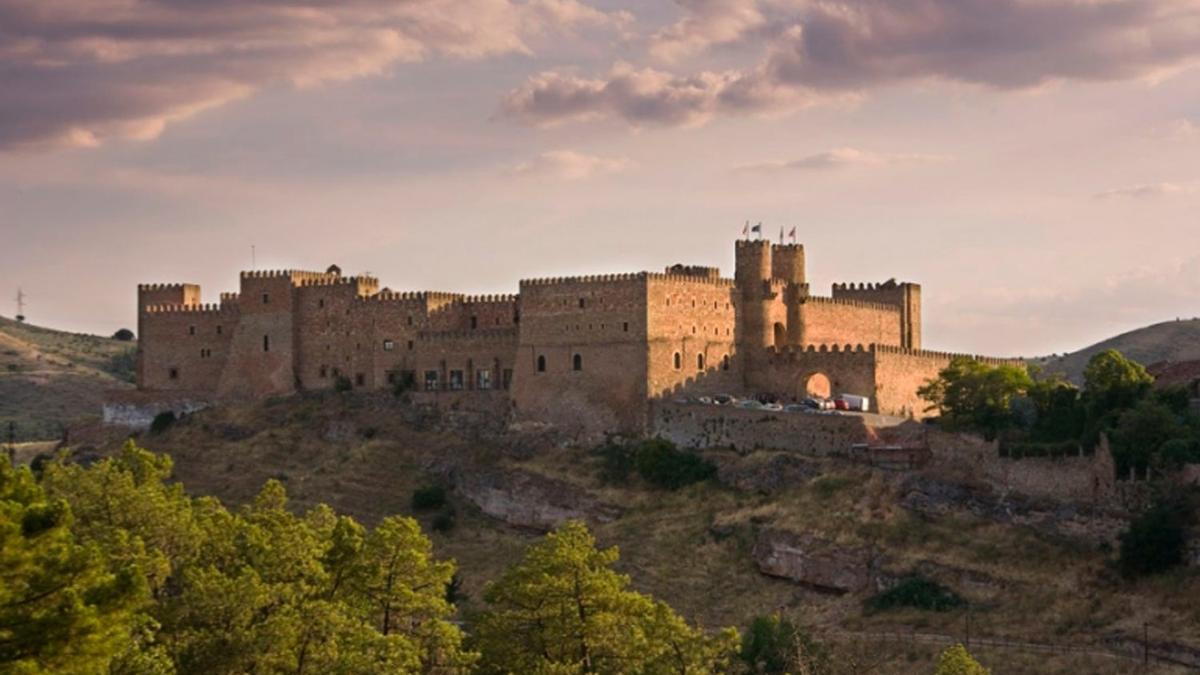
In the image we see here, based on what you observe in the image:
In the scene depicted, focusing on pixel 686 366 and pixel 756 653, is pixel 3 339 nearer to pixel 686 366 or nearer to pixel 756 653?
pixel 686 366

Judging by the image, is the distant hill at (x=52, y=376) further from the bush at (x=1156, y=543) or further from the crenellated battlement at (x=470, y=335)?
the bush at (x=1156, y=543)

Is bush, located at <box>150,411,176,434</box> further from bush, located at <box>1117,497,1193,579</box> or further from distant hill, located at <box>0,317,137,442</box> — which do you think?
bush, located at <box>1117,497,1193,579</box>

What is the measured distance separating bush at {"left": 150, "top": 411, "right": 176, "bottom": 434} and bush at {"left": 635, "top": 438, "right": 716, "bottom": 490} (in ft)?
76.1

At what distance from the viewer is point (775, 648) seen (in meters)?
59.8

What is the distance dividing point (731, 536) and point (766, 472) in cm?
379

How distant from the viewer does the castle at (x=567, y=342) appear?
78562 mm

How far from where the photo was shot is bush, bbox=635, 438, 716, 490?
74125 millimetres

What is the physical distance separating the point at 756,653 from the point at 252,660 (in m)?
Result: 18.6

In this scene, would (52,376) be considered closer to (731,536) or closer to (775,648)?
(731,536)

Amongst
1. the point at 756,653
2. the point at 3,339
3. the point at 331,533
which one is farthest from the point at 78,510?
the point at 3,339

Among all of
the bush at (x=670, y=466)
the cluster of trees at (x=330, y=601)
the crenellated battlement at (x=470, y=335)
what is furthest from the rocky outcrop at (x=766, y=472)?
the cluster of trees at (x=330, y=601)

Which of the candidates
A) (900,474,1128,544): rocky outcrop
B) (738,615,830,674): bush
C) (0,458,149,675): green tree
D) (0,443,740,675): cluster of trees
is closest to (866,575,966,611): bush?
(900,474,1128,544): rocky outcrop

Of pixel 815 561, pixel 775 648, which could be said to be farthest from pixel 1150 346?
pixel 775 648

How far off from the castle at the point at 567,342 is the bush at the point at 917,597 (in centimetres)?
1505
